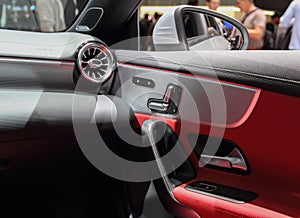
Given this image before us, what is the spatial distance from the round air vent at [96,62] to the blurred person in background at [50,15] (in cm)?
54

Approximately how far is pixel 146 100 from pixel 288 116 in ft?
1.41

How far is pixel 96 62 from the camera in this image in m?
1.22

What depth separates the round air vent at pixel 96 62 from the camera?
1.21 metres

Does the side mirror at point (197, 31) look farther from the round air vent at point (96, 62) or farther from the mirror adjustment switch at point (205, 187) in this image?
the mirror adjustment switch at point (205, 187)

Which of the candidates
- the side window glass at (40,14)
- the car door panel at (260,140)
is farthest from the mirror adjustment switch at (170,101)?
the side window glass at (40,14)

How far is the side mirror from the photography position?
4.78ft

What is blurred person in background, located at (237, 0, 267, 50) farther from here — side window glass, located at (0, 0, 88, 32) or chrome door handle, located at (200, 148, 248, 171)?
chrome door handle, located at (200, 148, 248, 171)

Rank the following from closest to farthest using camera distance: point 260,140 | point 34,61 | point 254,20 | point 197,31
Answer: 1. point 260,140
2. point 34,61
3. point 197,31
4. point 254,20

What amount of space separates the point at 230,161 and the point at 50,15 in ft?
4.12

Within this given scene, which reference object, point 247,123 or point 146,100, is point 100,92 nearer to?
point 146,100

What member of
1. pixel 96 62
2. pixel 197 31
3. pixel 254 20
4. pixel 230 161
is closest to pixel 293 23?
pixel 254 20

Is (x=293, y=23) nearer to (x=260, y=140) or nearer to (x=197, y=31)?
(x=197, y=31)

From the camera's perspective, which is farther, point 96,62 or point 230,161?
point 96,62

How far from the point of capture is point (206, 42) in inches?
70.2
